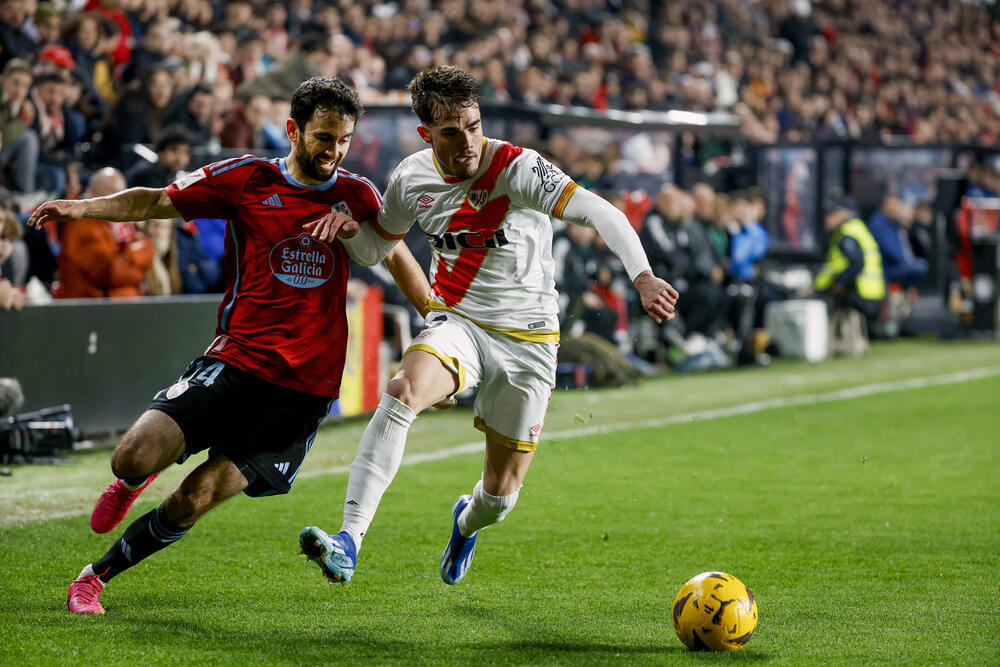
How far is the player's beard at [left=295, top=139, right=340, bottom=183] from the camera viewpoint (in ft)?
17.3

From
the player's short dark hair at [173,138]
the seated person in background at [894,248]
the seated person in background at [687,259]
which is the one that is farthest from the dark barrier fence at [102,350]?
the seated person in background at [894,248]

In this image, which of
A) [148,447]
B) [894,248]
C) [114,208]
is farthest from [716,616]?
[894,248]

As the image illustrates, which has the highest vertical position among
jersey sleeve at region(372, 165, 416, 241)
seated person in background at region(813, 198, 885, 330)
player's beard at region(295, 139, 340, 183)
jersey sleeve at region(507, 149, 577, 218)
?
player's beard at region(295, 139, 340, 183)

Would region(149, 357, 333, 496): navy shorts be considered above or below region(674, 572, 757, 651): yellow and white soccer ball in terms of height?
above

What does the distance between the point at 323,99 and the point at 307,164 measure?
0.29 m

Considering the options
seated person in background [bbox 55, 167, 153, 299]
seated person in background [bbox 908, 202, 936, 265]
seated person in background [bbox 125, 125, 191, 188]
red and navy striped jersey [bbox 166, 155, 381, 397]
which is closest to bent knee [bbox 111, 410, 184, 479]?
red and navy striped jersey [bbox 166, 155, 381, 397]

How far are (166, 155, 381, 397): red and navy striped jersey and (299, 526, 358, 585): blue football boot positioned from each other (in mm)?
809

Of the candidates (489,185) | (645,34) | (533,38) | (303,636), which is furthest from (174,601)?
(645,34)

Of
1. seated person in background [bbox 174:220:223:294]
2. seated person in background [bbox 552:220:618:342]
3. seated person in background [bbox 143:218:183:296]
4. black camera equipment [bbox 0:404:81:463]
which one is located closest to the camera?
black camera equipment [bbox 0:404:81:463]

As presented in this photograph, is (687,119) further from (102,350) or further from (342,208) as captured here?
(342,208)

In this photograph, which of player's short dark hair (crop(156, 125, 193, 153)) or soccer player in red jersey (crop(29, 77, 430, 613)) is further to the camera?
player's short dark hair (crop(156, 125, 193, 153))

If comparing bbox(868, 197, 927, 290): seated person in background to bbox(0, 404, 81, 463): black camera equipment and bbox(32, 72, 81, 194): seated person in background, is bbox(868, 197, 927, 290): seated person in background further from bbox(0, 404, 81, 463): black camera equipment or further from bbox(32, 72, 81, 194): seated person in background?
bbox(0, 404, 81, 463): black camera equipment

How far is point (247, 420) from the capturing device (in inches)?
204

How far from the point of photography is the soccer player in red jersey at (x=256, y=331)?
5.11m
